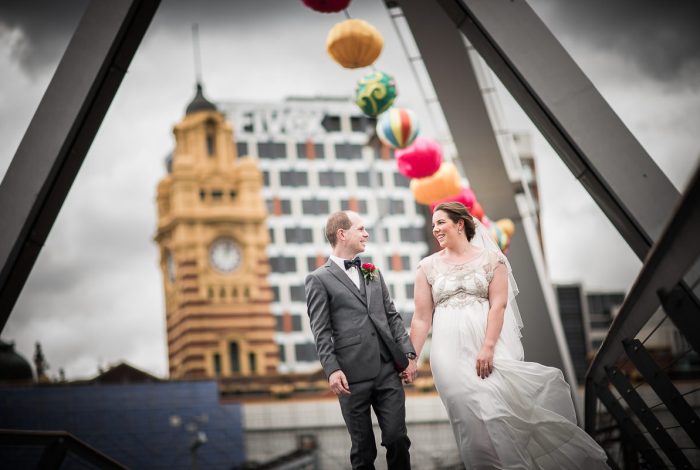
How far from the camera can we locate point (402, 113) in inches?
456

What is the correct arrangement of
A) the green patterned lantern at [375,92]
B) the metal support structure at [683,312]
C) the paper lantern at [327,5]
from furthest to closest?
1. the green patterned lantern at [375,92]
2. the paper lantern at [327,5]
3. the metal support structure at [683,312]

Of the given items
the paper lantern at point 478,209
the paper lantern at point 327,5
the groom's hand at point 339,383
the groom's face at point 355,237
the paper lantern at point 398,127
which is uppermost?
the paper lantern at point 327,5

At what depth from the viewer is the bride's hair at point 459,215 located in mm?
5161

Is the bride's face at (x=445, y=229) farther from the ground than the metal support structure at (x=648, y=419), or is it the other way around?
the bride's face at (x=445, y=229)

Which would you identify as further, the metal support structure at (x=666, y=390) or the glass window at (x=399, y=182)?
the glass window at (x=399, y=182)

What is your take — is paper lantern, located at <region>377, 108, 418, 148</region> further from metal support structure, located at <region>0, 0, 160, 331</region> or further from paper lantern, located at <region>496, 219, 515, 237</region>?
metal support structure, located at <region>0, 0, 160, 331</region>

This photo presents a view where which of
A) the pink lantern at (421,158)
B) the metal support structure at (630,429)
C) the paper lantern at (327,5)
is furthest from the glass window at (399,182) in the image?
the metal support structure at (630,429)

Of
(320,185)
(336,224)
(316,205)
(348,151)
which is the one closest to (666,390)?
(336,224)

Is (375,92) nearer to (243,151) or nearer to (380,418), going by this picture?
(380,418)

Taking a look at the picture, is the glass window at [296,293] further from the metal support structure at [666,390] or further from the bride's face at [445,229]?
the metal support structure at [666,390]

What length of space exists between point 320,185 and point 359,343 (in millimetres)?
72971

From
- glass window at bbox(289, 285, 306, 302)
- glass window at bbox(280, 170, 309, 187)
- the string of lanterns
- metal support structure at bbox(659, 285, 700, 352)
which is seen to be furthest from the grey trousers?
glass window at bbox(280, 170, 309, 187)

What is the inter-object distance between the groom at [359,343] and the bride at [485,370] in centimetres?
14

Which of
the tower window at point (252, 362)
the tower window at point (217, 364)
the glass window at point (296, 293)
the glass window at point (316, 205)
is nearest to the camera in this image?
the tower window at point (217, 364)
